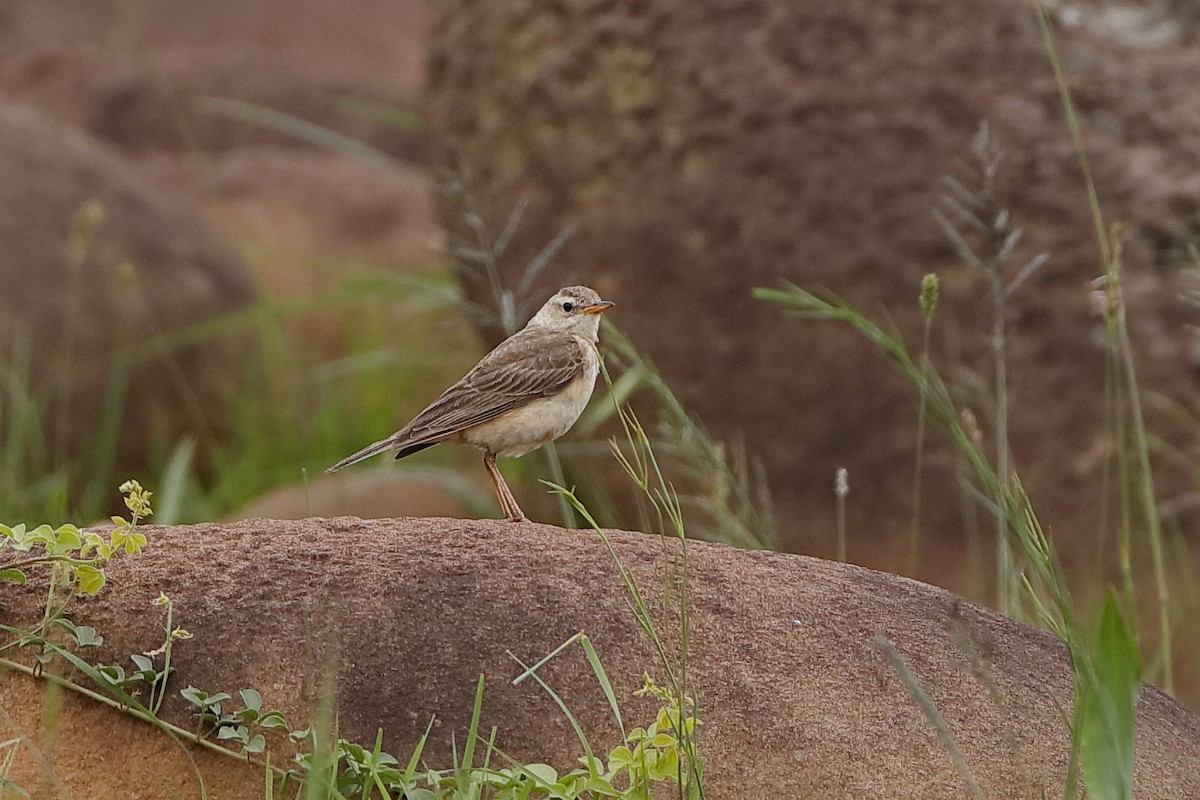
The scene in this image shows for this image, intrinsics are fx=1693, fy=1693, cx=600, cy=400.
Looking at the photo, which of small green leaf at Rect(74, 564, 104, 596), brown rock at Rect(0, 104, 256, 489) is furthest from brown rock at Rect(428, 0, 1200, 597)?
small green leaf at Rect(74, 564, 104, 596)

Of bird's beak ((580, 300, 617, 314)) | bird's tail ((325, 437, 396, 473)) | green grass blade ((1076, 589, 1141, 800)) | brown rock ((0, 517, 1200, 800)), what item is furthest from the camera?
bird's beak ((580, 300, 617, 314))

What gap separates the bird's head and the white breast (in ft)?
0.92

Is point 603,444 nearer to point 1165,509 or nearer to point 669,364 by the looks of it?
point 669,364

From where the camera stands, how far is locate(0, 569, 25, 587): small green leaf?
2783 millimetres

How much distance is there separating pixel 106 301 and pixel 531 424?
456 centimetres

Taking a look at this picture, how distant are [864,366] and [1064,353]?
63 centimetres

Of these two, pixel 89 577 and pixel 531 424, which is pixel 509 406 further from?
pixel 89 577

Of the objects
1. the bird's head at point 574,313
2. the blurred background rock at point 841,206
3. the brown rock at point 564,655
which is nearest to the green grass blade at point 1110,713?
the brown rock at point 564,655

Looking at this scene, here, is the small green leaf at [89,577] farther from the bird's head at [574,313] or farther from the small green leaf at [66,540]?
the bird's head at [574,313]

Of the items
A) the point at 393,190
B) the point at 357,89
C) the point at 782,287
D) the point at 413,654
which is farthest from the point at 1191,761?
the point at 357,89

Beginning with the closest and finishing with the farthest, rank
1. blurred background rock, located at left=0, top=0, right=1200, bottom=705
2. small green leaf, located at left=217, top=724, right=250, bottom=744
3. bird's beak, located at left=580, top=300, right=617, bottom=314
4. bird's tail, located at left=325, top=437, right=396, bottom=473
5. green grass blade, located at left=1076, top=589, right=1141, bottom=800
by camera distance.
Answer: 1. green grass blade, located at left=1076, top=589, right=1141, bottom=800
2. small green leaf, located at left=217, top=724, right=250, bottom=744
3. bird's tail, located at left=325, top=437, right=396, bottom=473
4. bird's beak, located at left=580, top=300, right=617, bottom=314
5. blurred background rock, located at left=0, top=0, right=1200, bottom=705

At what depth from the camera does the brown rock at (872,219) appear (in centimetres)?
538

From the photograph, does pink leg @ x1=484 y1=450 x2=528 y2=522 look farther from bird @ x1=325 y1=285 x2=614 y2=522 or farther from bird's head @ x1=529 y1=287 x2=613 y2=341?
bird's head @ x1=529 y1=287 x2=613 y2=341

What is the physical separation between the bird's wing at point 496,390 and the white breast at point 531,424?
2 cm
